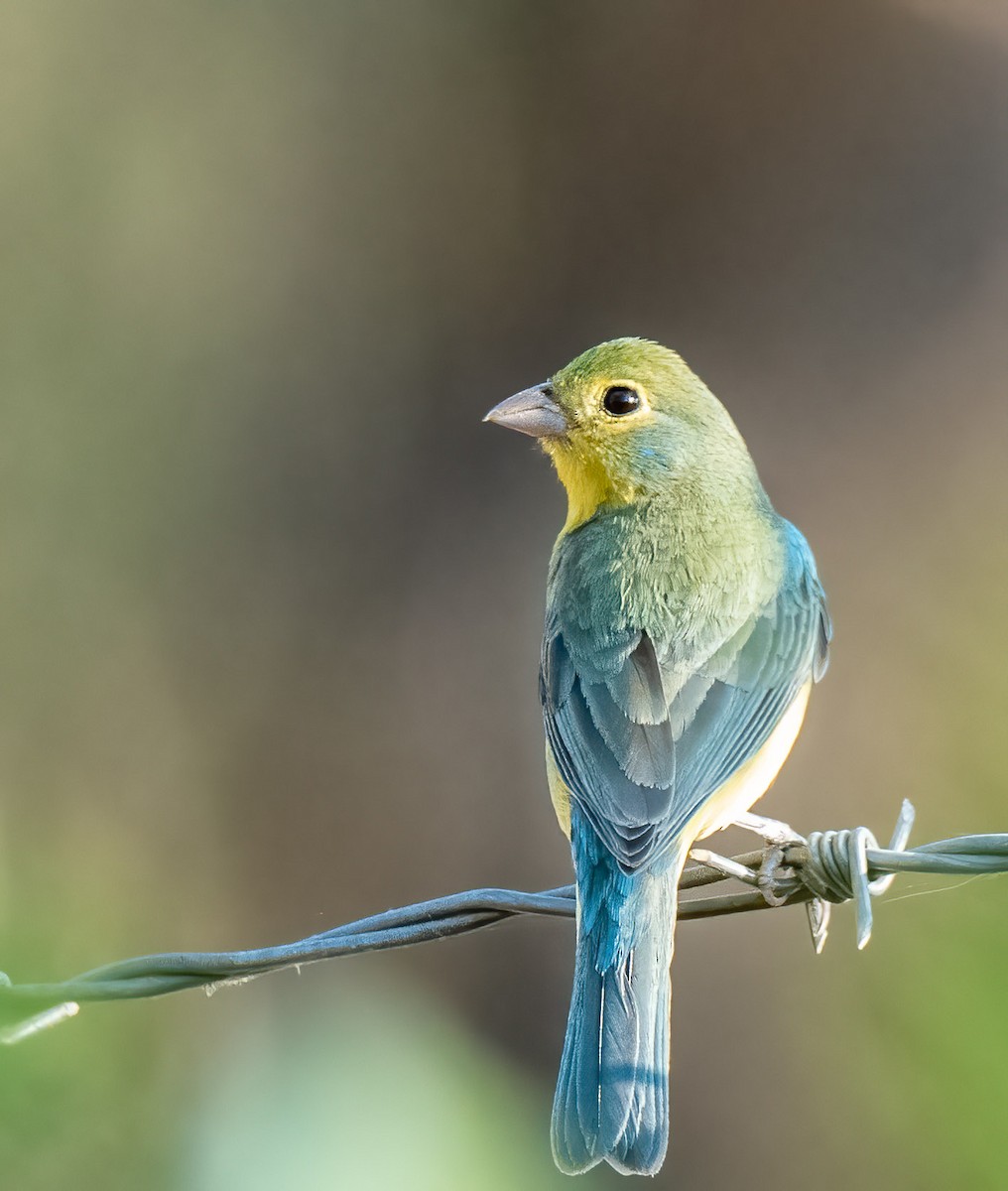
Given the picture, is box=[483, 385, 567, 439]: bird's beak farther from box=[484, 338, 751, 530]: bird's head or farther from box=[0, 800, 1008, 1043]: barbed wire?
box=[0, 800, 1008, 1043]: barbed wire

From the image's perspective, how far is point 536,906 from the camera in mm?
→ 2773

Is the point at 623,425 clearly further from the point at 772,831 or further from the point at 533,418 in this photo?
the point at 772,831

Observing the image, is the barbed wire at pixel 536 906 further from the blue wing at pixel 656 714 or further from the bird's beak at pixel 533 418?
the bird's beak at pixel 533 418

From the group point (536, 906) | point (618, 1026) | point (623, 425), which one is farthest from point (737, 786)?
point (623, 425)

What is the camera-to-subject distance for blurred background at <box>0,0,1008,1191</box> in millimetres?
6930

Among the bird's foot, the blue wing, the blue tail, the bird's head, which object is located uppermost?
the bird's head

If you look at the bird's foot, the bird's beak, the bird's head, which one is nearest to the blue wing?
the bird's foot

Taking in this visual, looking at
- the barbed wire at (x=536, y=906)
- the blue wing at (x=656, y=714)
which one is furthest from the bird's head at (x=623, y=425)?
the barbed wire at (x=536, y=906)

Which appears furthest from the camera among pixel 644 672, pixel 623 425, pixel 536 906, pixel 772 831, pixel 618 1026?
pixel 623 425

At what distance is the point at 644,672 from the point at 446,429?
459 centimetres

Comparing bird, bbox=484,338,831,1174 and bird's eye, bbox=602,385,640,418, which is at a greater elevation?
bird's eye, bbox=602,385,640,418

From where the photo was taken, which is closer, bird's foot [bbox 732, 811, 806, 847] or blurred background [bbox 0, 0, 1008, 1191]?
bird's foot [bbox 732, 811, 806, 847]

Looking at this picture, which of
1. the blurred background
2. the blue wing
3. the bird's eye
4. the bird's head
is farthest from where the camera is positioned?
the blurred background

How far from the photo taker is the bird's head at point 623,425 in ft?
14.3
